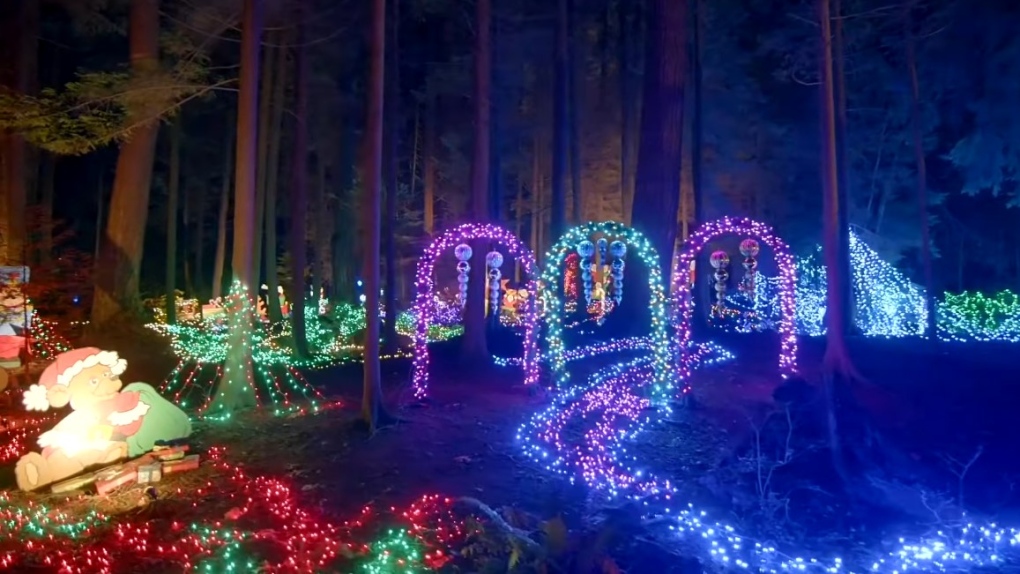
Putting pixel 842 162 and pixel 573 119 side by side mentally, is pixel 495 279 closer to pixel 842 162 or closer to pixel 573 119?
pixel 573 119

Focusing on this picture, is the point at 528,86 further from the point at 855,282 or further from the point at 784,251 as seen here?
the point at 784,251

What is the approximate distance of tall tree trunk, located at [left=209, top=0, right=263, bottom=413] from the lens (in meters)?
11.3

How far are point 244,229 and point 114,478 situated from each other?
4842 mm

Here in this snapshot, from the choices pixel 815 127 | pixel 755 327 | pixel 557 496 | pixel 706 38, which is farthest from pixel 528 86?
pixel 557 496

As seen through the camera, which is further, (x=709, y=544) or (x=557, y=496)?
(x=557, y=496)

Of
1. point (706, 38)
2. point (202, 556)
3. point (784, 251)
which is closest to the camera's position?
point (202, 556)

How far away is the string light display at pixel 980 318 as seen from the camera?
2039 centimetres

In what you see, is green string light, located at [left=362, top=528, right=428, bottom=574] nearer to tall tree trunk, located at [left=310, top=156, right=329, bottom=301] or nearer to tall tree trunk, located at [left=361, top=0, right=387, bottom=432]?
tall tree trunk, located at [left=361, top=0, right=387, bottom=432]

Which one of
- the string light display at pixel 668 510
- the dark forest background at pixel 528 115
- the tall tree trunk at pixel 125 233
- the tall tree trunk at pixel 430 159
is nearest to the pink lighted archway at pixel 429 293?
the string light display at pixel 668 510

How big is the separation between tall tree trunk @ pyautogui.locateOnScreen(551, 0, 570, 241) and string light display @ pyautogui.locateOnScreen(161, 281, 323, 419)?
23.6 feet

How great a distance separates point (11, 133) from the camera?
52.7 feet

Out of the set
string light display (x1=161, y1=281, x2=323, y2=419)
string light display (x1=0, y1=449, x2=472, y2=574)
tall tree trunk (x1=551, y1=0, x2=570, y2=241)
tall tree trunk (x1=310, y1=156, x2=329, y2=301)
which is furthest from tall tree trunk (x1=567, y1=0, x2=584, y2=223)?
string light display (x1=0, y1=449, x2=472, y2=574)

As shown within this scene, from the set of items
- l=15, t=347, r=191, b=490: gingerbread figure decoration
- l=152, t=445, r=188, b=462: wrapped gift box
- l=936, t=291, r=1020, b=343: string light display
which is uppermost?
l=936, t=291, r=1020, b=343: string light display

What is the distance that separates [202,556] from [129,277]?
37.7 ft
